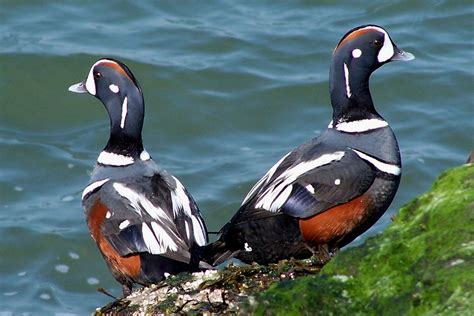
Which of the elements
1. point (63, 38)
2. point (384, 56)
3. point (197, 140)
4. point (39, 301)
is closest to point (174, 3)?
point (63, 38)

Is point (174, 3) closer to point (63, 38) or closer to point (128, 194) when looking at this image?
point (63, 38)

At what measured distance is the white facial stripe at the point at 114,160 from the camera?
7727 millimetres

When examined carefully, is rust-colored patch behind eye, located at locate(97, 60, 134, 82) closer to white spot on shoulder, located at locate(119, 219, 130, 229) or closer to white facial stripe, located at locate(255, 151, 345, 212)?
white spot on shoulder, located at locate(119, 219, 130, 229)

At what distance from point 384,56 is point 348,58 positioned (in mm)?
302

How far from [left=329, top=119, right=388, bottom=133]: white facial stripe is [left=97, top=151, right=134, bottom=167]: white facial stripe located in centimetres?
155

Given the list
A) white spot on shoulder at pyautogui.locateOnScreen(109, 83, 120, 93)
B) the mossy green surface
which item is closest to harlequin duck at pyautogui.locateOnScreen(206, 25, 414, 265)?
white spot on shoulder at pyautogui.locateOnScreen(109, 83, 120, 93)

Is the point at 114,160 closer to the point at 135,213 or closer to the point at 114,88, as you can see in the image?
the point at 114,88

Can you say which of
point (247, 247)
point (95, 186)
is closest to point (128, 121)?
point (95, 186)

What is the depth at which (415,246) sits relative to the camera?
4.46 meters

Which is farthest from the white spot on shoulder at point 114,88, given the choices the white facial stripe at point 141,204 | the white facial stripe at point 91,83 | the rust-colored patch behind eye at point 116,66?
the white facial stripe at point 141,204

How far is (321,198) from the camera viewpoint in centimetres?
695

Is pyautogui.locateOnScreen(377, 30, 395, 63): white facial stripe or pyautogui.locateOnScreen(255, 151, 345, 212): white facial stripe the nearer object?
pyautogui.locateOnScreen(255, 151, 345, 212): white facial stripe

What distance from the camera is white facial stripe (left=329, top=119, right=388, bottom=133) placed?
7.36 meters

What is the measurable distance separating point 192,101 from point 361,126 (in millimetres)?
6005
